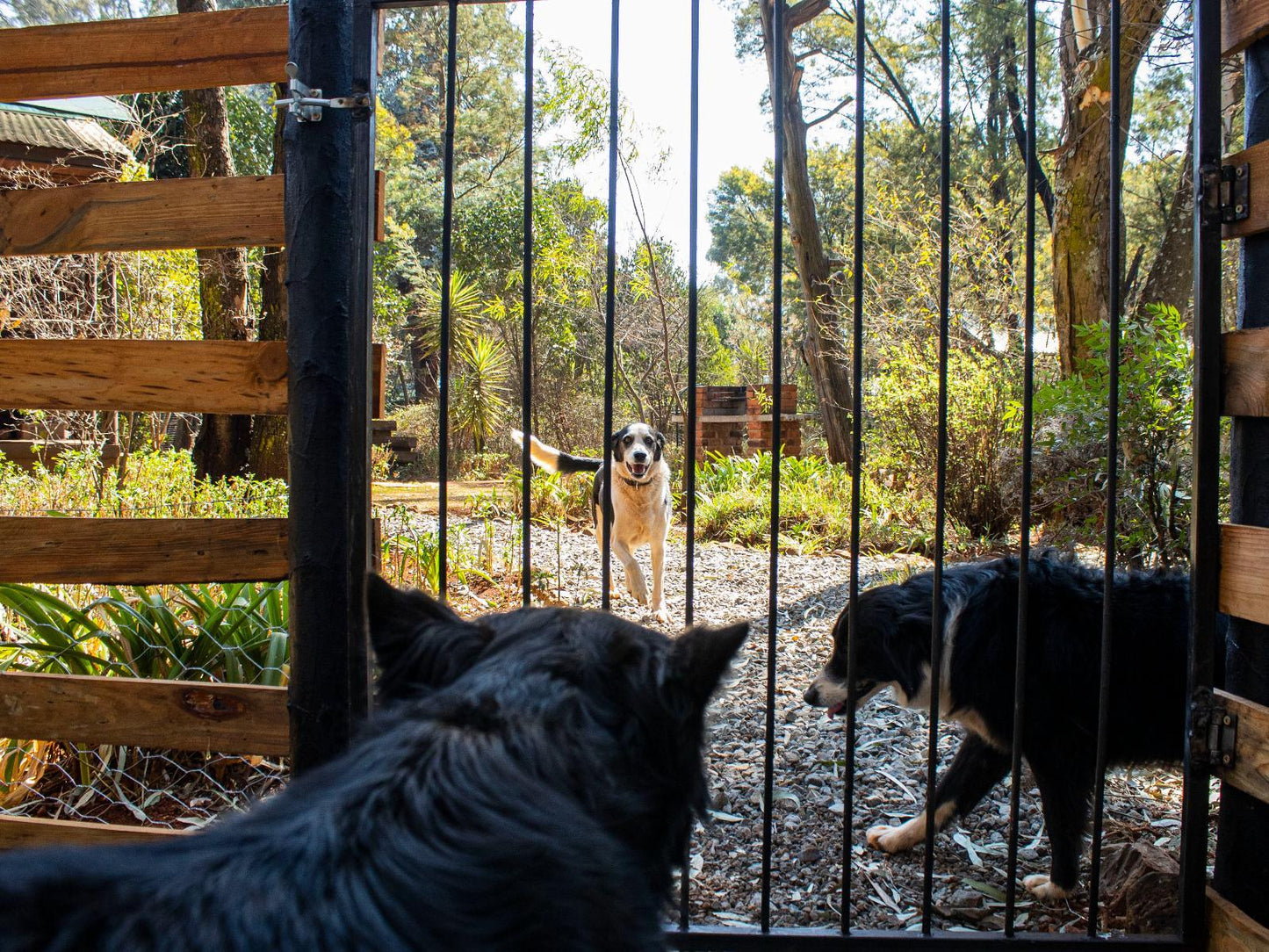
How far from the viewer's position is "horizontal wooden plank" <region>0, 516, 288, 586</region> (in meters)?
2.15

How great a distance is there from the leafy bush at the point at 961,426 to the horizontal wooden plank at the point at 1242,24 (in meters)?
5.56

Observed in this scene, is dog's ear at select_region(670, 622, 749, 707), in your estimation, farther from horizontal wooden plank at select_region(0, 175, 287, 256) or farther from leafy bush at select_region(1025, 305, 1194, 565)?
leafy bush at select_region(1025, 305, 1194, 565)

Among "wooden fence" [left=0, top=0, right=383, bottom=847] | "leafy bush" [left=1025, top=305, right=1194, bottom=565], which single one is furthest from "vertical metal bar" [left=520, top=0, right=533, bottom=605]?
"leafy bush" [left=1025, top=305, right=1194, bottom=565]

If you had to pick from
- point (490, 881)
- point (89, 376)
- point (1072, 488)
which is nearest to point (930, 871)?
point (490, 881)

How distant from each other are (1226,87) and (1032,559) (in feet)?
18.3

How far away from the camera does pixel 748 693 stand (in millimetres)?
4797

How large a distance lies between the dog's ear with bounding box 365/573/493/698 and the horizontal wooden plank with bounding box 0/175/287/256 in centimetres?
120

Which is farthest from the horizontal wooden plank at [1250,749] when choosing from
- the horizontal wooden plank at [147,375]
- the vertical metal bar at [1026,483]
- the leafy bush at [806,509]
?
the leafy bush at [806,509]

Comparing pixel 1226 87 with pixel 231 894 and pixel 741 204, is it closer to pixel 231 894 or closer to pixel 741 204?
pixel 231 894

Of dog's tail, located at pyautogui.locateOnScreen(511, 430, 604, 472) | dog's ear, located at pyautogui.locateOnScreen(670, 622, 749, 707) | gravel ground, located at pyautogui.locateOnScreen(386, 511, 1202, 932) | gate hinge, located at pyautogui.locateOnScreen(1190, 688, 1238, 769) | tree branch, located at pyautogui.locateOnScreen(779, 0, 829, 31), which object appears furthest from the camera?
tree branch, located at pyautogui.locateOnScreen(779, 0, 829, 31)

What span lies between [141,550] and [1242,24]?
9.61ft

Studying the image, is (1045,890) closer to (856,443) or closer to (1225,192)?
(856,443)

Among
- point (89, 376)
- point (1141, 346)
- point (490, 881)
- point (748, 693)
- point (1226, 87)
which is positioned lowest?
point (748, 693)

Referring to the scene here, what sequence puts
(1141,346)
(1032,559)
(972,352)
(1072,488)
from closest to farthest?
(1032,559) → (1141,346) → (1072,488) → (972,352)
